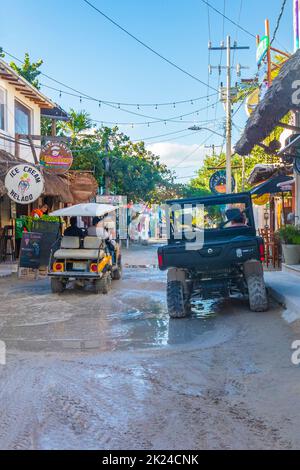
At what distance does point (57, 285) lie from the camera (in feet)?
40.4

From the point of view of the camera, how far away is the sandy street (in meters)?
3.97

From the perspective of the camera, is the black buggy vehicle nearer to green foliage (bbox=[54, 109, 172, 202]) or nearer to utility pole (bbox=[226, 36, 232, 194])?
utility pole (bbox=[226, 36, 232, 194])

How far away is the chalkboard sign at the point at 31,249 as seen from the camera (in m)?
14.8

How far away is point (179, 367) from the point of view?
5.96 meters

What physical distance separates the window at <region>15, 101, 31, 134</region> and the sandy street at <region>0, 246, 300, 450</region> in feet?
44.4

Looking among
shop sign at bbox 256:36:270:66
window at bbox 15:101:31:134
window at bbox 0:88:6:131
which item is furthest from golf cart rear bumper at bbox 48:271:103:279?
window at bbox 15:101:31:134

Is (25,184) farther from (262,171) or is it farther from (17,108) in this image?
(17,108)

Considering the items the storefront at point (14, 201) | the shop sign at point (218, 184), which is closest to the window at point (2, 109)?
the storefront at point (14, 201)

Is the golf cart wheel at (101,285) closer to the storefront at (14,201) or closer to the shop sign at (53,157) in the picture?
the storefront at (14,201)

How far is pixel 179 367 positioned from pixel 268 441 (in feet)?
7.18

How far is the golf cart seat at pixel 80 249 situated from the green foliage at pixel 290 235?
4.46 metres

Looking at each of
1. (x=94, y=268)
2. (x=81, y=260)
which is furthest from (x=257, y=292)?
(x=81, y=260)
